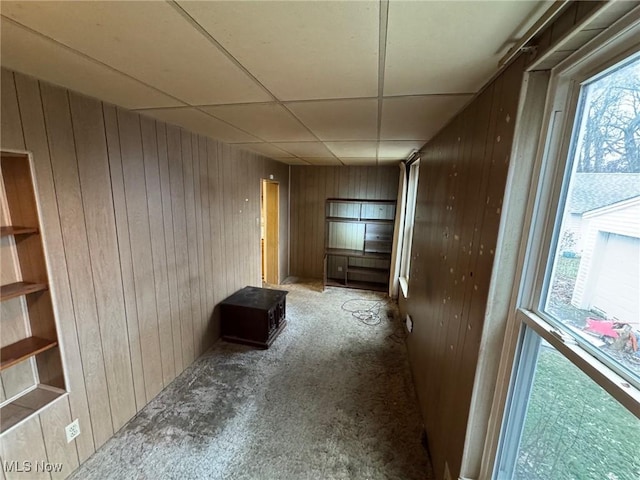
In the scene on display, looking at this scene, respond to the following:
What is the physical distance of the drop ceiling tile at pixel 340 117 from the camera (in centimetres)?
157

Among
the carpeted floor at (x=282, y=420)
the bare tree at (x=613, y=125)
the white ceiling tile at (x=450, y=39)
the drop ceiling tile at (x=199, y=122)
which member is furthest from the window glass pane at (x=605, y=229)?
the drop ceiling tile at (x=199, y=122)

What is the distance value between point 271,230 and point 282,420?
3394 mm

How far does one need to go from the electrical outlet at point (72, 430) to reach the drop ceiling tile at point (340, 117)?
2.36 metres

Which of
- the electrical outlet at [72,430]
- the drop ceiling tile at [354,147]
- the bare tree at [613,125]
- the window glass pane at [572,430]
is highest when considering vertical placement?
the drop ceiling tile at [354,147]

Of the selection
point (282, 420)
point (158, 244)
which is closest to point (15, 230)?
point (158, 244)

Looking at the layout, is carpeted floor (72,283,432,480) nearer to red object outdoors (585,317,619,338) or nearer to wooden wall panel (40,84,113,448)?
wooden wall panel (40,84,113,448)

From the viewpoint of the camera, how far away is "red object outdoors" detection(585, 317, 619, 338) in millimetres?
688

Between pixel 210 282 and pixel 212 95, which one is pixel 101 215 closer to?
pixel 212 95

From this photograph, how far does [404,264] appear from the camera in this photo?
442 centimetres

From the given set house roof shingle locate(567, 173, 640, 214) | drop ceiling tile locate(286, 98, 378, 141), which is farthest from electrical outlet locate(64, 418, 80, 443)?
house roof shingle locate(567, 173, 640, 214)

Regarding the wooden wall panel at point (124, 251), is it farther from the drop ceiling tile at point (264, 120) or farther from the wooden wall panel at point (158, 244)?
the drop ceiling tile at point (264, 120)

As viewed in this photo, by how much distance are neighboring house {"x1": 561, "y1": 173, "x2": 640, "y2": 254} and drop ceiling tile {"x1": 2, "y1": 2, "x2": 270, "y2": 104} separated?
52.1 inches

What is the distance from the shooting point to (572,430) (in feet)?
2.77

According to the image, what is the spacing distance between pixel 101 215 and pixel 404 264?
12.9 ft
